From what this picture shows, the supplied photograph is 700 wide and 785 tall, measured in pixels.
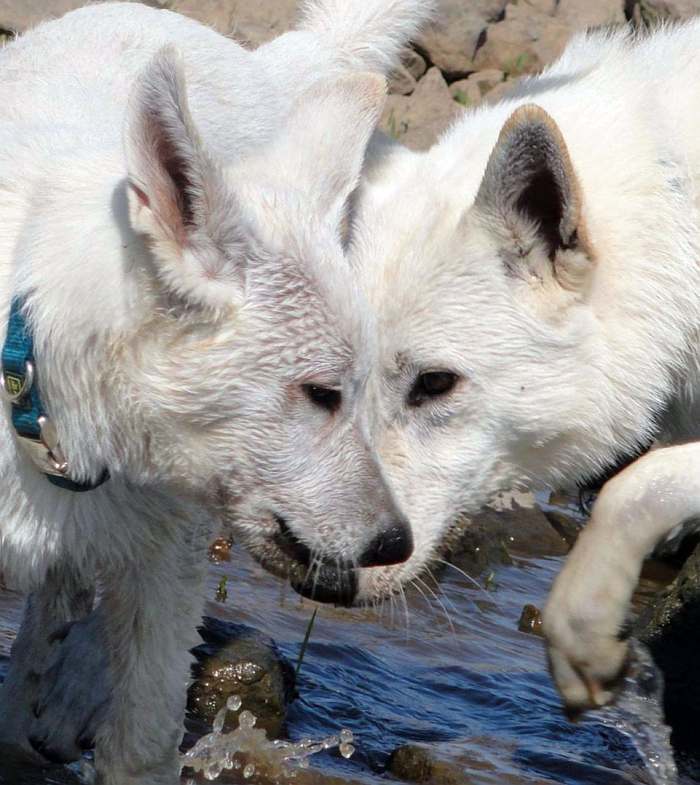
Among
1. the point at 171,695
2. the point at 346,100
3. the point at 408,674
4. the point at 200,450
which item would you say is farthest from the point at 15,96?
the point at 408,674

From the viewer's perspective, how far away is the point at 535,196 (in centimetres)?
446

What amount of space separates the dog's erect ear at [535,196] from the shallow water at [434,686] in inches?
64.2

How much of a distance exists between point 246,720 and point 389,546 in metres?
1.42

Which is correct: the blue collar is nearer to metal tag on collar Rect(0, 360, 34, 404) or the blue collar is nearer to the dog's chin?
metal tag on collar Rect(0, 360, 34, 404)

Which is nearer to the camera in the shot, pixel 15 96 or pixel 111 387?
pixel 111 387

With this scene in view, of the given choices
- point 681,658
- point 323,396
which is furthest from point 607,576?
point 681,658

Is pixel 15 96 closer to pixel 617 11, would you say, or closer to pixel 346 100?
pixel 346 100

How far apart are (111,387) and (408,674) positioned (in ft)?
7.69

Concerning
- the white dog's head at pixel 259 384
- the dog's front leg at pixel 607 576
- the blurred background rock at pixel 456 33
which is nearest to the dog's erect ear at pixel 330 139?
the white dog's head at pixel 259 384

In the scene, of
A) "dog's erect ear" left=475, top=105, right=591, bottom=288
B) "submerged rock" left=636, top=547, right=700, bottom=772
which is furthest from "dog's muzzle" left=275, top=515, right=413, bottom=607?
"submerged rock" left=636, top=547, right=700, bottom=772

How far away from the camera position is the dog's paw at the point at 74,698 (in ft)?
16.2

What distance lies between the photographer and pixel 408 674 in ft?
19.4

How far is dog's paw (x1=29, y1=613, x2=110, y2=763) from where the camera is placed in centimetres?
493

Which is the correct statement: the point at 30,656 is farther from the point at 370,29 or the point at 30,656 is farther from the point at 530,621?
the point at 370,29
